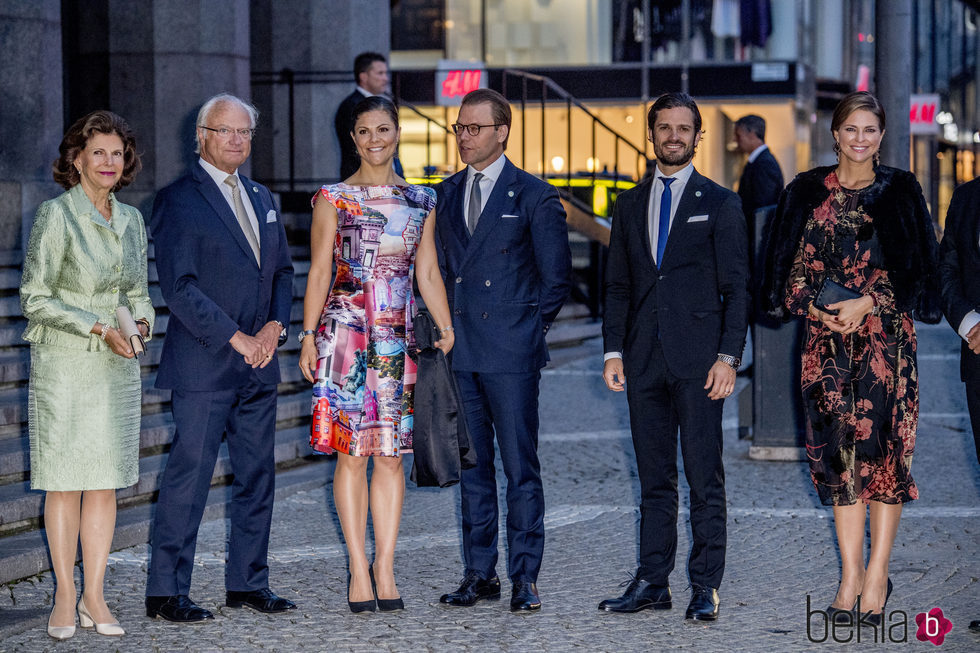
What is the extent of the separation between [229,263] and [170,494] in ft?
3.07

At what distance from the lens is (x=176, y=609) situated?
548 cm

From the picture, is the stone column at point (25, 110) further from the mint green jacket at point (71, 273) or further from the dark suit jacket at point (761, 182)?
the dark suit jacket at point (761, 182)

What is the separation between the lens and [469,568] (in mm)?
5844

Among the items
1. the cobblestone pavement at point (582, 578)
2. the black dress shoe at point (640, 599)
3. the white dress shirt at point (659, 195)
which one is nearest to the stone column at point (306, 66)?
the cobblestone pavement at point (582, 578)

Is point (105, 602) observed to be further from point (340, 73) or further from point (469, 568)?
point (340, 73)

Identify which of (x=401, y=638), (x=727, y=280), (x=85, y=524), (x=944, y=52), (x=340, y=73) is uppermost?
(x=944, y=52)

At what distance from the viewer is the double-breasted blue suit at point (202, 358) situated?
5500 mm

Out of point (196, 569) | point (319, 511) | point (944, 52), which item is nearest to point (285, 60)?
point (319, 511)

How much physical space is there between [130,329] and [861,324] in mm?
2726

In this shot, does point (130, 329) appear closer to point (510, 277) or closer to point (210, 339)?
point (210, 339)

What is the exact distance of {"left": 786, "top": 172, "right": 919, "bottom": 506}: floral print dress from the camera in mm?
5270

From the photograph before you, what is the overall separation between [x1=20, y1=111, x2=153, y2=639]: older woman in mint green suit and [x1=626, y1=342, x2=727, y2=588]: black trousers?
2013mm

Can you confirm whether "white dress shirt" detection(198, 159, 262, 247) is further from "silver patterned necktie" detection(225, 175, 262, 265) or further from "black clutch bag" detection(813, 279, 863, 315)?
"black clutch bag" detection(813, 279, 863, 315)

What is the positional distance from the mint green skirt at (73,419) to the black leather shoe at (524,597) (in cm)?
162
